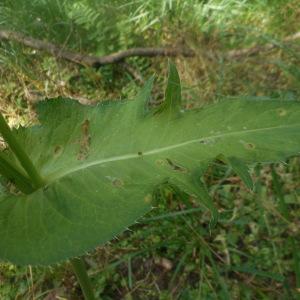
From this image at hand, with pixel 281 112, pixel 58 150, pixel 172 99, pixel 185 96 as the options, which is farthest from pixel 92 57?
pixel 281 112

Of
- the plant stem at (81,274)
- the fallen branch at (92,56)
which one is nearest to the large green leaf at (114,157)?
the plant stem at (81,274)

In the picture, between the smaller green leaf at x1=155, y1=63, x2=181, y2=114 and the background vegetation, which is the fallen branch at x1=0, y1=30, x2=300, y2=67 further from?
the smaller green leaf at x1=155, y1=63, x2=181, y2=114

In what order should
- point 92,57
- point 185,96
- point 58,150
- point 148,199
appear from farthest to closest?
point 92,57, point 185,96, point 58,150, point 148,199

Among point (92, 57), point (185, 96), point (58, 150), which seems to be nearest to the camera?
point (58, 150)

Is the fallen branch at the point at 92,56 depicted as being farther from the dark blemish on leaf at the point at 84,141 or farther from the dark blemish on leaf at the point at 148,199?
the dark blemish on leaf at the point at 148,199

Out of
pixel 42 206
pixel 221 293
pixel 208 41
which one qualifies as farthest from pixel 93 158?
pixel 208 41

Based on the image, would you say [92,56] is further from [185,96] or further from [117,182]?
[117,182]

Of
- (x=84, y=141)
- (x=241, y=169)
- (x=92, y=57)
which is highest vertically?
(x=92, y=57)
